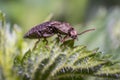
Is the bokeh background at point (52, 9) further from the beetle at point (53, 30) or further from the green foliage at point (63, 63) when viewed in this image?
the green foliage at point (63, 63)

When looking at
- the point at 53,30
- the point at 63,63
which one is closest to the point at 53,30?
the point at 53,30

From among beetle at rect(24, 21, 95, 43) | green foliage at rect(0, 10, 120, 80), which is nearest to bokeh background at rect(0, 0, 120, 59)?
beetle at rect(24, 21, 95, 43)

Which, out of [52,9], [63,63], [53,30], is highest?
[52,9]

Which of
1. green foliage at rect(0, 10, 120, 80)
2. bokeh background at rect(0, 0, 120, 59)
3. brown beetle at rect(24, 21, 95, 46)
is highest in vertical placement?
bokeh background at rect(0, 0, 120, 59)

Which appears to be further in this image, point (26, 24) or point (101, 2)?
point (26, 24)

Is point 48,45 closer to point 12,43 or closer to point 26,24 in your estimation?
point 12,43

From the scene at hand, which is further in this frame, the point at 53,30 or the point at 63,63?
the point at 53,30

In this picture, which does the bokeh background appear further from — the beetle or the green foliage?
the green foliage

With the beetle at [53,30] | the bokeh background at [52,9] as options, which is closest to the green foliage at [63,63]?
the beetle at [53,30]

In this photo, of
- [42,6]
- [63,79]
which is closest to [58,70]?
[63,79]

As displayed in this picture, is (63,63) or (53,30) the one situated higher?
(53,30)

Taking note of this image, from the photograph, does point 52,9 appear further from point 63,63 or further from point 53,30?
point 63,63
